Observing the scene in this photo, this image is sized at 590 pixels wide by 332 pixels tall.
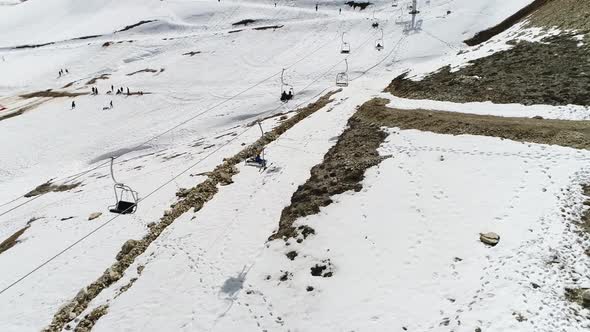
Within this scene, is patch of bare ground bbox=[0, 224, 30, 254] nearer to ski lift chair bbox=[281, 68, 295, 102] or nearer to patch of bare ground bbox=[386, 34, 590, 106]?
ski lift chair bbox=[281, 68, 295, 102]

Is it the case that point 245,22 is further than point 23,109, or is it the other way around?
point 245,22

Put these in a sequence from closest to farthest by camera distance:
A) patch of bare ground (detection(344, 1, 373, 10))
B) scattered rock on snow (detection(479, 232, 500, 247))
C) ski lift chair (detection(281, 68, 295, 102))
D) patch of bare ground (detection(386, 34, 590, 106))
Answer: scattered rock on snow (detection(479, 232, 500, 247)) → patch of bare ground (detection(386, 34, 590, 106)) → ski lift chair (detection(281, 68, 295, 102)) → patch of bare ground (detection(344, 1, 373, 10))

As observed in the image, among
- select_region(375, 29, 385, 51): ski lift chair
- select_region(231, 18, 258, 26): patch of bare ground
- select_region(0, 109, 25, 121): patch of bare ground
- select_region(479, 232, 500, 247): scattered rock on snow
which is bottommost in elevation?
select_region(0, 109, 25, 121): patch of bare ground

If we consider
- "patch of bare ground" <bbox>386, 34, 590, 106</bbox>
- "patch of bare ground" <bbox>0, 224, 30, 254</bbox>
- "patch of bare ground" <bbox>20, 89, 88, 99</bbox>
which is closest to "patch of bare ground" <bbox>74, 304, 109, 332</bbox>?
Answer: "patch of bare ground" <bbox>0, 224, 30, 254</bbox>

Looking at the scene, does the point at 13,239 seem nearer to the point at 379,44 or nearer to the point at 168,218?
the point at 168,218

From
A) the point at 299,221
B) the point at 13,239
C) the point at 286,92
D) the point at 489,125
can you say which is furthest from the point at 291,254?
the point at 286,92
